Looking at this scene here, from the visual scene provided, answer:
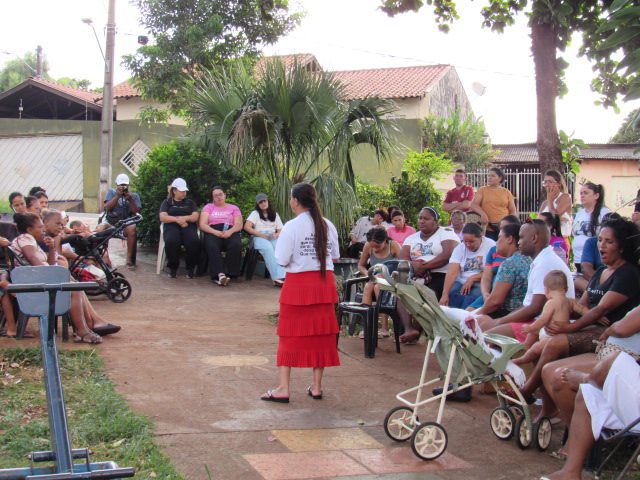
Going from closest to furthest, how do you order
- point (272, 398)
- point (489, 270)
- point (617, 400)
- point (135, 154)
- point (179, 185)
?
point (617, 400), point (272, 398), point (489, 270), point (179, 185), point (135, 154)

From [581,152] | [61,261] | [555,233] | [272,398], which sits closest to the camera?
[272,398]

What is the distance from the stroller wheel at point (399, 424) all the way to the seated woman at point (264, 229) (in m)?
7.08

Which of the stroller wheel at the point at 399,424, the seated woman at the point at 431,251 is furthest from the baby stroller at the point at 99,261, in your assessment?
the stroller wheel at the point at 399,424

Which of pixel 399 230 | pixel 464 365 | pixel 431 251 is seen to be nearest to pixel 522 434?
pixel 464 365

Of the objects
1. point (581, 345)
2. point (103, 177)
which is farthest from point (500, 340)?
point (103, 177)

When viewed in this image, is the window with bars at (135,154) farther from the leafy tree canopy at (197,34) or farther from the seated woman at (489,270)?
the seated woman at (489,270)

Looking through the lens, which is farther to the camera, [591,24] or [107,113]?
[107,113]

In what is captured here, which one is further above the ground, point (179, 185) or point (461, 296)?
point (179, 185)

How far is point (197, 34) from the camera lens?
72.5 ft

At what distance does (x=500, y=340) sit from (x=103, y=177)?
17.3 m

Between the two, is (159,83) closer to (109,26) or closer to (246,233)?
(109,26)

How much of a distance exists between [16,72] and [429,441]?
58924mm

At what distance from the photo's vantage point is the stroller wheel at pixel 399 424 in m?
5.68

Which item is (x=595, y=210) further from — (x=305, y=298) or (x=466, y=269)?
(x=305, y=298)
